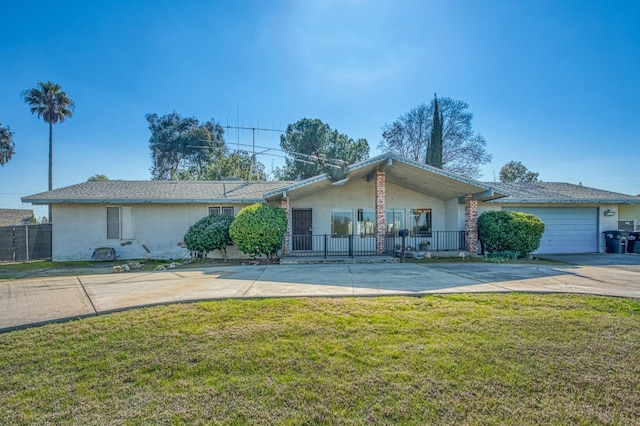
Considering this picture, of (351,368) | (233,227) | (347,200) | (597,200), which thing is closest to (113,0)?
(233,227)

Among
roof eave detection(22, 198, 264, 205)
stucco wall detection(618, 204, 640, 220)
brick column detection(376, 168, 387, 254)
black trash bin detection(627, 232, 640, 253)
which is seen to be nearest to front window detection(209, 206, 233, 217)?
roof eave detection(22, 198, 264, 205)

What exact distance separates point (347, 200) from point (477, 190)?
202 inches

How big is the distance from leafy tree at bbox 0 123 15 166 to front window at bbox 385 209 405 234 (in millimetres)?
32097

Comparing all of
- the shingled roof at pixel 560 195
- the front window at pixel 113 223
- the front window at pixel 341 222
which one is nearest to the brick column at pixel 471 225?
the shingled roof at pixel 560 195

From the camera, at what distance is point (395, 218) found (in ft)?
46.9

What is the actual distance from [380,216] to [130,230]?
33.4 feet

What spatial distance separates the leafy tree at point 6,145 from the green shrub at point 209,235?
26.1 m

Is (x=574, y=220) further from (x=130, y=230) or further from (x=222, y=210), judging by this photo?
(x=130, y=230)

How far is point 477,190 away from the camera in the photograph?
12055 mm

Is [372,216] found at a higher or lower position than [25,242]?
higher

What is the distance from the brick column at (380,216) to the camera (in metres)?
12.4

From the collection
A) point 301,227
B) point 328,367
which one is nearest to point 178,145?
point 301,227

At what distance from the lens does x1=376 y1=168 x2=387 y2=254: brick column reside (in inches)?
487

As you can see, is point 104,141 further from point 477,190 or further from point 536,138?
point 536,138
